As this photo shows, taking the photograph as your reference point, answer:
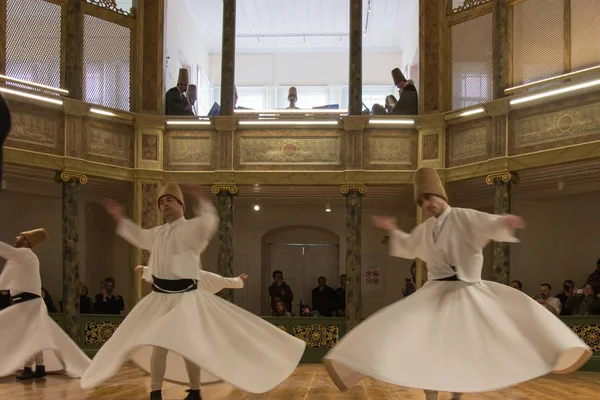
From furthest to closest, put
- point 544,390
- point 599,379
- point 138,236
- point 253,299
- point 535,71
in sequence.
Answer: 1. point 253,299
2. point 535,71
3. point 599,379
4. point 544,390
5. point 138,236

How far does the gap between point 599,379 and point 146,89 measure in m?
8.88

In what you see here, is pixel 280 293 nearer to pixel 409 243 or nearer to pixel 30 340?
pixel 30 340

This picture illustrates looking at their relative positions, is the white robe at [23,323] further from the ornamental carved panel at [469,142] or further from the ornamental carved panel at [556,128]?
the ornamental carved panel at [556,128]

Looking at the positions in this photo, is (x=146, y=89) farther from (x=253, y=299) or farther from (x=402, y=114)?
(x=253, y=299)

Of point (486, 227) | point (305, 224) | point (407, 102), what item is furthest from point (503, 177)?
point (486, 227)

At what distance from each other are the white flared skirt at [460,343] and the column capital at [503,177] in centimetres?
737

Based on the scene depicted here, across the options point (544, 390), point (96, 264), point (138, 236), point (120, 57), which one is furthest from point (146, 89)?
point (544, 390)

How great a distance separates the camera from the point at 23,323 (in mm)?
8320

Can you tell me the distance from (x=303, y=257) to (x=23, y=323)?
10762 millimetres

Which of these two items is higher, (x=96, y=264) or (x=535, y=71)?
(x=535, y=71)

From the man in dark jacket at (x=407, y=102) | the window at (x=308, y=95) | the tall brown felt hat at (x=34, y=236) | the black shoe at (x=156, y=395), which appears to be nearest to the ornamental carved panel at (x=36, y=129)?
the tall brown felt hat at (x=34, y=236)

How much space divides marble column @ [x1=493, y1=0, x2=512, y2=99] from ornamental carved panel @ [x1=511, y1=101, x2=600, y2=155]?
2.13 ft

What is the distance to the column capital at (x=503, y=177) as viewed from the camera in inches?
490

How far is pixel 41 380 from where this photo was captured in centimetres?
838
